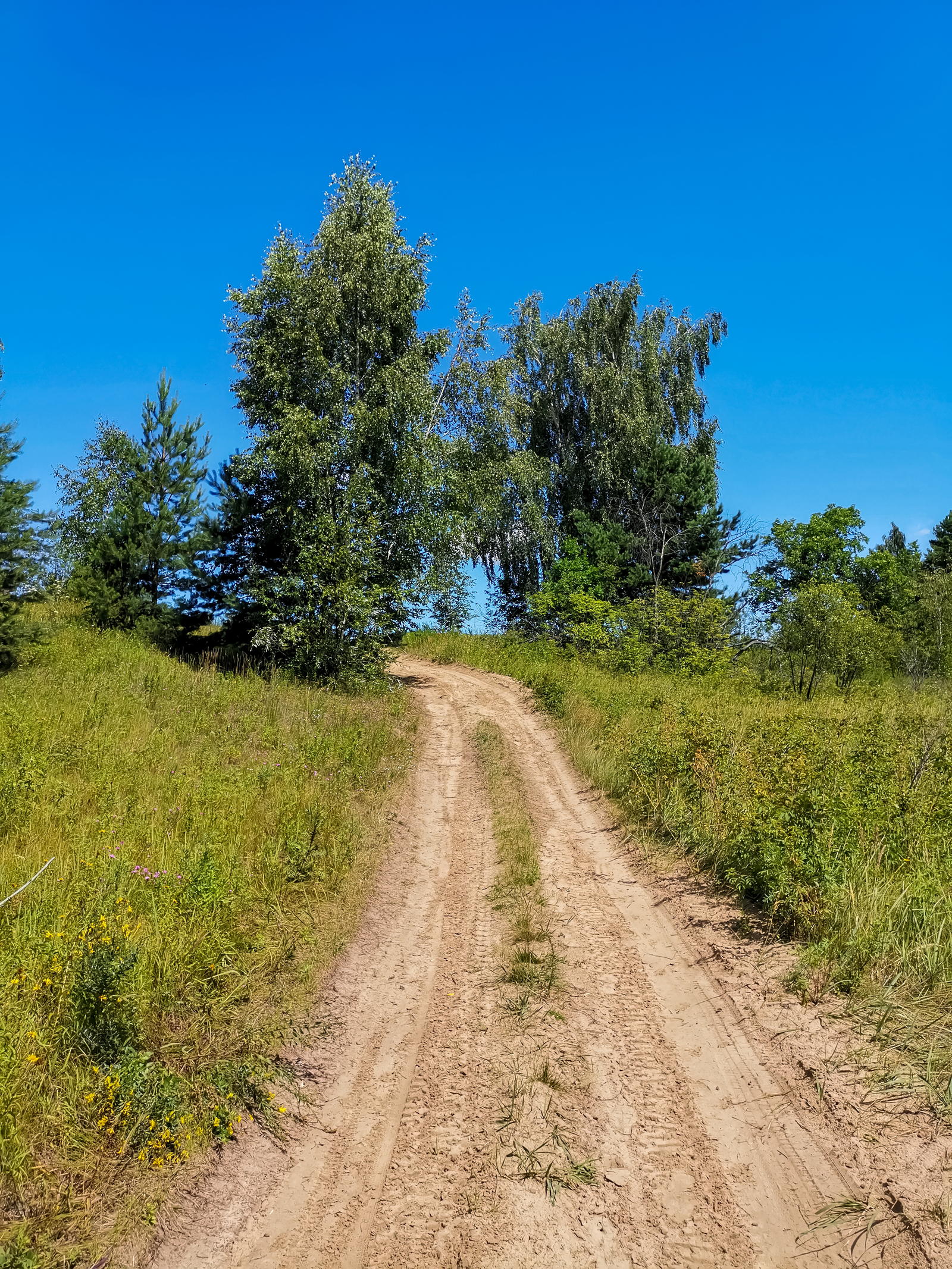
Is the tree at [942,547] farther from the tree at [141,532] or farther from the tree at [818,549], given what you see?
the tree at [141,532]

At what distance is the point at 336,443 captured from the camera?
2002 centimetres

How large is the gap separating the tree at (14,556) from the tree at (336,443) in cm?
578

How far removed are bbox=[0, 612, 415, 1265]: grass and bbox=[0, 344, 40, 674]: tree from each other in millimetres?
2785

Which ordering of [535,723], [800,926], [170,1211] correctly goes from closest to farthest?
[170,1211] < [800,926] < [535,723]

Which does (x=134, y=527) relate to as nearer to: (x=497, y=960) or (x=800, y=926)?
(x=497, y=960)

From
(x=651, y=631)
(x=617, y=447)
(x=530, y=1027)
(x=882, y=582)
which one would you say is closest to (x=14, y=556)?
(x=530, y=1027)

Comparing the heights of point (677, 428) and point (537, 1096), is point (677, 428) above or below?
above

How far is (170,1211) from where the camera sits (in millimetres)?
3857

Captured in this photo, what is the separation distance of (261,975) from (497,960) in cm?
198

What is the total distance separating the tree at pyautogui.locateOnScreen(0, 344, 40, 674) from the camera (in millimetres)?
13820

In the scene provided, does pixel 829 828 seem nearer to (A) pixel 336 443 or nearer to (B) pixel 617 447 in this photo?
(A) pixel 336 443

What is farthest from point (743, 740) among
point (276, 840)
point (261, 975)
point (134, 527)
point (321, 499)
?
point (134, 527)

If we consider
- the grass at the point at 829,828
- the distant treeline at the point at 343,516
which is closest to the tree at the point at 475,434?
the distant treeline at the point at 343,516

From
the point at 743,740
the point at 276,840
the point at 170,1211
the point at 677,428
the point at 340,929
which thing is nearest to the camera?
the point at 170,1211
